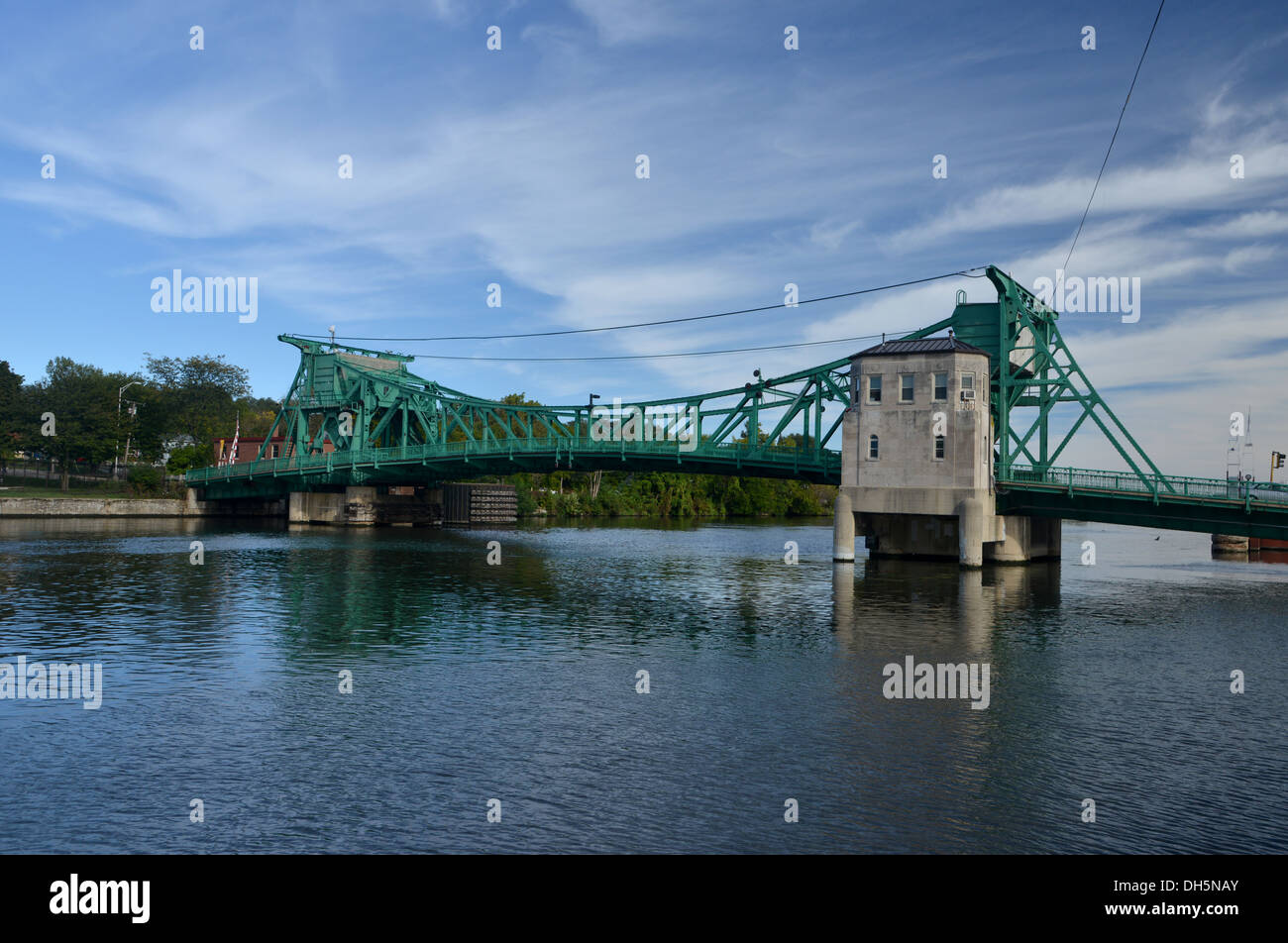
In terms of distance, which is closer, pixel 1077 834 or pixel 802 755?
pixel 1077 834

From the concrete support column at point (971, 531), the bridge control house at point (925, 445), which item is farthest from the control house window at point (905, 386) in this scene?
the concrete support column at point (971, 531)

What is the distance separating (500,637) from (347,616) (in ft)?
28.2

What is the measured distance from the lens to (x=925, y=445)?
63.9 metres

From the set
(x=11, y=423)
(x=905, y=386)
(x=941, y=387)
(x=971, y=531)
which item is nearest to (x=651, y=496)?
(x=11, y=423)

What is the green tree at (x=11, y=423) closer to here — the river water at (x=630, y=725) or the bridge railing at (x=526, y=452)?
the bridge railing at (x=526, y=452)

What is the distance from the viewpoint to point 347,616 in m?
38.4

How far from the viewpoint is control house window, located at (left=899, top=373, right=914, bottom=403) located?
65.0m

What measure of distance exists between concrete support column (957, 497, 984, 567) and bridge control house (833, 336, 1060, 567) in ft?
0.21

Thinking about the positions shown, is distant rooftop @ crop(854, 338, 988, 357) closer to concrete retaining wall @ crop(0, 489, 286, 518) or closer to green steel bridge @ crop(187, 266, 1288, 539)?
green steel bridge @ crop(187, 266, 1288, 539)

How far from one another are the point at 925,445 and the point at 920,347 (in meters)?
6.97

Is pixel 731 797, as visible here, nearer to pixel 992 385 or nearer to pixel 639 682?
Result: pixel 639 682

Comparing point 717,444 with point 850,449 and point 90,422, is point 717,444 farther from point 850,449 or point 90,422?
point 90,422

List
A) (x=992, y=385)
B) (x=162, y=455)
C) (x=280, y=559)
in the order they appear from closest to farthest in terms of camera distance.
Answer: (x=280, y=559)
(x=992, y=385)
(x=162, y=455)
